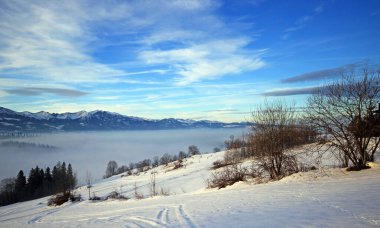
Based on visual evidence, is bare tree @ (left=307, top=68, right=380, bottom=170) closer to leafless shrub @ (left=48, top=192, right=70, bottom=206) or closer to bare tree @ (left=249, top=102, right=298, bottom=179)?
bare tree @ (left=249, top=102, right=298, bottom=179)

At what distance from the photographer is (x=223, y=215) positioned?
1205 centimetres

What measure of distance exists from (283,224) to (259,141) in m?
17.3

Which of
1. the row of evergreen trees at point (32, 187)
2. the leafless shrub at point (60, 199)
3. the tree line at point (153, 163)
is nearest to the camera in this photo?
the leafless shrub at point (60, 199)

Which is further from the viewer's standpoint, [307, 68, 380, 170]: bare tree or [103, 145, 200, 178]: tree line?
[103, 145, 200, 178]: tree line

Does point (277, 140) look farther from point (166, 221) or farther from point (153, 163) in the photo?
point (153, 163)

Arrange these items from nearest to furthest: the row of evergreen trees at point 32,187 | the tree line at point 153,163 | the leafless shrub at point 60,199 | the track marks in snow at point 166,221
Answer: the track marks in snow at point 166,221
the leafless shrub at point 60,199
the row of evergreen trees at point 32,187
the tree line at point 153,163

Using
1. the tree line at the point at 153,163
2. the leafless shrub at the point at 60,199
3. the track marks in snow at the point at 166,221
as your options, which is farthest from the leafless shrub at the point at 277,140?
the tree line at the point at 153,163

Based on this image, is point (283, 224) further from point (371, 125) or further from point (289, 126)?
point (289, 126)

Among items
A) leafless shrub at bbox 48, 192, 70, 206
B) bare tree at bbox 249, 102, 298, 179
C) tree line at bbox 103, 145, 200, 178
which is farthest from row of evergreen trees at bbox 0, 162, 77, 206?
bare tree at bbox 249, 102, 298, 179

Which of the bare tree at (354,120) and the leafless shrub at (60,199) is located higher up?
the bare tree at (354,120)

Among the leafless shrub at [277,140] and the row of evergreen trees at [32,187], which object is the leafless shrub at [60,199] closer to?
the leafless shrub at [277,140]

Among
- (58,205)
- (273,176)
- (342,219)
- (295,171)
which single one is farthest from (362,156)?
(58,205)

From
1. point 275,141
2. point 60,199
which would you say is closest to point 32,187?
point 60,199

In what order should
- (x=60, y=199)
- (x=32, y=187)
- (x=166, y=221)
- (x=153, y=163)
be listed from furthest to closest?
1. (x=153, y=163)
2. (x=32, y=187)
3. (x=60, y=199)
4. (x=166, y=221)
